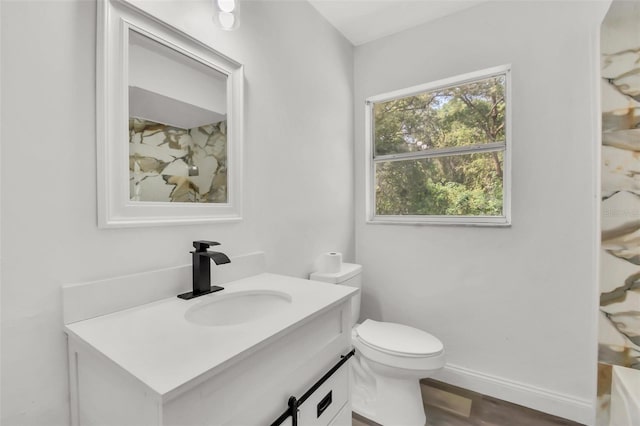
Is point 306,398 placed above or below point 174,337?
below

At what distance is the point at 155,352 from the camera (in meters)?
0.65

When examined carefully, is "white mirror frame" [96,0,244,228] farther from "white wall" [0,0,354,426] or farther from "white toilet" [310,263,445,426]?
"white toilet" [310,263,445,426]

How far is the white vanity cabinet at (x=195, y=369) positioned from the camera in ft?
1.85

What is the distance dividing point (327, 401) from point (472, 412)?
1205 mm

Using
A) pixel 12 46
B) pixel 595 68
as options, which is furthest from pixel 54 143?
pixel 595 68

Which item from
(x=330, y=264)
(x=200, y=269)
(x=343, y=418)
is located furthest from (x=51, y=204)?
(x=330, y=264)

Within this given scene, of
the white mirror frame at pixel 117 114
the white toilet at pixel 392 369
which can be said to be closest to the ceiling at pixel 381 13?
the white mirror frame at pixel 117 114

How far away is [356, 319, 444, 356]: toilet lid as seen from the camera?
4.83 feet

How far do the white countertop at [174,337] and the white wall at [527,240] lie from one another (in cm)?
119

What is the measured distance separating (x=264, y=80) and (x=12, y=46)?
920 mm

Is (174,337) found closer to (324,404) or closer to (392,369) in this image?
(324,404)

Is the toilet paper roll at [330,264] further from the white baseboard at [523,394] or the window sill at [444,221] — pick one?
the white baseboard at [523,394]

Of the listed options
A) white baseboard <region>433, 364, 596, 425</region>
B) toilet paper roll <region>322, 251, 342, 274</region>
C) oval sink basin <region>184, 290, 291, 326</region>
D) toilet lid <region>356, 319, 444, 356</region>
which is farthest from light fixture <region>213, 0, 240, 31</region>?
white baseboard <region>433, 364, 596, 425</region>

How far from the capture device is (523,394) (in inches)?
67.7
